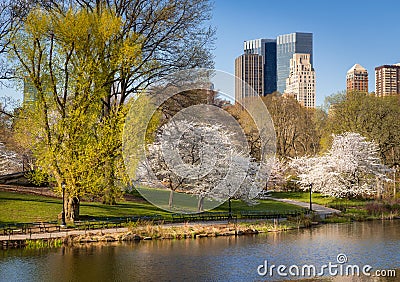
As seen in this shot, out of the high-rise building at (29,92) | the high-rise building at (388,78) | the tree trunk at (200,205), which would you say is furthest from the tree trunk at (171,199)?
the high-rise building at (388,78)

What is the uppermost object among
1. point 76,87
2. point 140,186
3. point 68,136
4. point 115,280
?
point 76,87

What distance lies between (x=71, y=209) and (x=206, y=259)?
9.60 meters

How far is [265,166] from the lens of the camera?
4541 cm

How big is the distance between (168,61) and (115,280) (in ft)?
63.9

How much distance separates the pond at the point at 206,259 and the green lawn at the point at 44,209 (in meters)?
5.67

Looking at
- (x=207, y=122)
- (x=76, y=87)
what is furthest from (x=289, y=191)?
(x=76, y=87)

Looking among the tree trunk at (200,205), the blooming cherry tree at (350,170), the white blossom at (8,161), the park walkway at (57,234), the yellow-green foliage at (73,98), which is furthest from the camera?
the white blossom at (8,161)

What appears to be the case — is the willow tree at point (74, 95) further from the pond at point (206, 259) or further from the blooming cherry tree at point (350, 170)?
the blooming cherry tree at point (350, 170)

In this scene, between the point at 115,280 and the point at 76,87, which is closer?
the point at 115,280

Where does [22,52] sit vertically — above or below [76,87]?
above

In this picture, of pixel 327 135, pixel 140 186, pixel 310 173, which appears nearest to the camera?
pixel 140 186

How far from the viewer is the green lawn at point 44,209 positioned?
86.7ft

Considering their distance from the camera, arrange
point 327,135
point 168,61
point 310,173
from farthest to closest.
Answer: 1. point 327,135
2. point 310,173
3. point 168,61

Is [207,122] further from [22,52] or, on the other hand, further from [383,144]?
[383,144]
